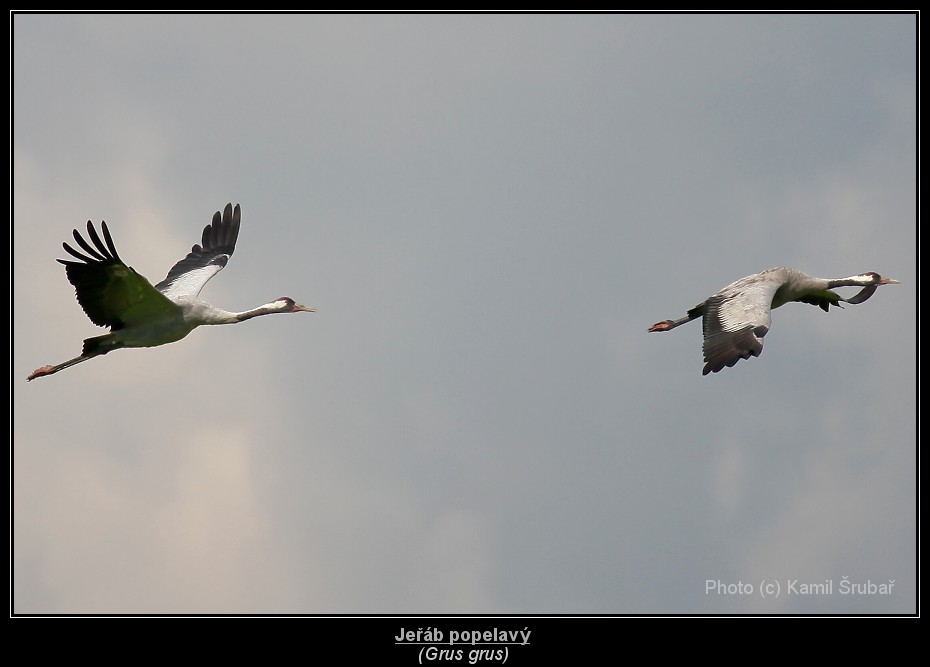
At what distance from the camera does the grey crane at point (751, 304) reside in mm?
17000

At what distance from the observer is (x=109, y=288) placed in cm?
1705

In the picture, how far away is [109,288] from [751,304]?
8.86 meters

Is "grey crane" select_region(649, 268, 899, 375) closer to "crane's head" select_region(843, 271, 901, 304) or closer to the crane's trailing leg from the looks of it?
"crane's head" select_region(843, 271, 901, 304)

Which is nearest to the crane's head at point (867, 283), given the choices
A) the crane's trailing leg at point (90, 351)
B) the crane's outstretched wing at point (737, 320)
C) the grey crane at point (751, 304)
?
the grey crane at point (751, 304)

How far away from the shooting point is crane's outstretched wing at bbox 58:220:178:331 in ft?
53.8

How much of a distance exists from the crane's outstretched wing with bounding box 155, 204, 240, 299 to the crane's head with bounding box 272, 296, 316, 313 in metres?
1.50

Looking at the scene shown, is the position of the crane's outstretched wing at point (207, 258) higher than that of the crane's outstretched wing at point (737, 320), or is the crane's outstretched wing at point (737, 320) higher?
the crane's outstretched wing at point (207, 258)

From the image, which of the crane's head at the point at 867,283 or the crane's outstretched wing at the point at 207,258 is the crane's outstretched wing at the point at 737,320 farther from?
the crane's outstretched wing at the point at 207,258

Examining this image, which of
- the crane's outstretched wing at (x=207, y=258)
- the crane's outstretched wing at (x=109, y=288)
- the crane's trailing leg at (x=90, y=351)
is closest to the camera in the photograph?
the crane's outstretched wing at (x=109, y=288)

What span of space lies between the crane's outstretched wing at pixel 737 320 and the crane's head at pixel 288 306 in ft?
19.4

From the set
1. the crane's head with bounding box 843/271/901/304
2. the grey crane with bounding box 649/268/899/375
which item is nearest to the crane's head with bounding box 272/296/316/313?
the grey crane with bounding box 649/268/899/375
